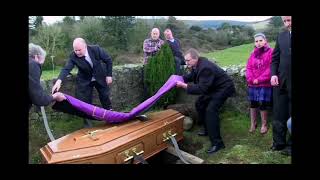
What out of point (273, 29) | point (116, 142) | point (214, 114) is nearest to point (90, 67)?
point (116, 142)

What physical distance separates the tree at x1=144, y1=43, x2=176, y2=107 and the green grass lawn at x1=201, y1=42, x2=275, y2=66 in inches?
41.4

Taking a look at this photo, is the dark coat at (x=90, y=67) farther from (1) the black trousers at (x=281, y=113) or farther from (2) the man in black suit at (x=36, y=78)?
(1) the black trousers at (x=281, y=113)

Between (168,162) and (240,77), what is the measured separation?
1.81m

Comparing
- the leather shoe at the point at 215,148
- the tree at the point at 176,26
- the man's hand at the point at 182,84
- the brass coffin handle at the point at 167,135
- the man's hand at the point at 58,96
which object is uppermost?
the tree at the point at 176,26

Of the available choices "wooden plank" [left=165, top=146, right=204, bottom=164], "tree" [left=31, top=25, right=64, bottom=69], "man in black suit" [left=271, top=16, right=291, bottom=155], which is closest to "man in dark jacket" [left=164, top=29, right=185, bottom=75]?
"wooden plank" [left=165, top=146, right=204, bottom=164]

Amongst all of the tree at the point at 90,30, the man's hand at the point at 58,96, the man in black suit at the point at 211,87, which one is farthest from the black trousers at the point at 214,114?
the tree at the point at 90,30

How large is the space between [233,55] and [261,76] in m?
2.56

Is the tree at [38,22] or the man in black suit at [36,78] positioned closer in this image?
the man in black suit at [36,78]

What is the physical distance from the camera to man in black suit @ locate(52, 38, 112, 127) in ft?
18.3

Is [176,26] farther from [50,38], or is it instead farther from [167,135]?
[167,135]

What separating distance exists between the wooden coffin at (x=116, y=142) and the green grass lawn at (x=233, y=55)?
2.08 meters

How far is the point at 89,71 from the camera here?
5.70 metres

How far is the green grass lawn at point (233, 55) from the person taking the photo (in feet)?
23.0

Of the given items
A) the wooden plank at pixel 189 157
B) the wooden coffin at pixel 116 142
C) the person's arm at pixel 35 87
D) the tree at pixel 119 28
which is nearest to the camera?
the wooden coffin at pixel 116 142
